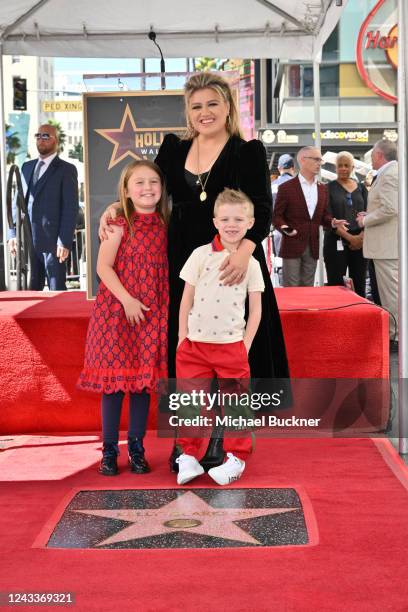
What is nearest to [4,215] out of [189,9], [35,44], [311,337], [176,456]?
[35,44]

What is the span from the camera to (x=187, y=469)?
3928 millimetres

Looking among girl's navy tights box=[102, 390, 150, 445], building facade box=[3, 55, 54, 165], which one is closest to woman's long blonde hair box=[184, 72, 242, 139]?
girl's navy tights box=[102, 390, 150, 445]

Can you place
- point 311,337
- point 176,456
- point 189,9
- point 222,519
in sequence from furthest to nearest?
1. point 189,9
2. point 311,337
3. point 176,456
4. point 222,519

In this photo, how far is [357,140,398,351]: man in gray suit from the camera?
7.94 meters

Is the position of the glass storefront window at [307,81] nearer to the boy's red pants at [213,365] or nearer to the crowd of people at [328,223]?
the crowd of people at [328,223]

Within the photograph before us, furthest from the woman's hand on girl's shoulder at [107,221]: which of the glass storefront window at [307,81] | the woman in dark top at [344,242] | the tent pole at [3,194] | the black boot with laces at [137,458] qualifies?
the glass storefront window at [307,81]

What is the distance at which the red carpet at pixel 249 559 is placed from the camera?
271cm

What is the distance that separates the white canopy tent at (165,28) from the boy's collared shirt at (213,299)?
11.2ft

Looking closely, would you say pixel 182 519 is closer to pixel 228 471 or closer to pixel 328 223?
pixel 228 471

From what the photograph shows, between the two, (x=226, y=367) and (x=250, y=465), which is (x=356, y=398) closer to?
(x=250, y=465)

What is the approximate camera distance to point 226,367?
3.91m

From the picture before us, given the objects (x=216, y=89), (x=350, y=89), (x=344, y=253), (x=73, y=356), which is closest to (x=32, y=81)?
(x=350, y=89)

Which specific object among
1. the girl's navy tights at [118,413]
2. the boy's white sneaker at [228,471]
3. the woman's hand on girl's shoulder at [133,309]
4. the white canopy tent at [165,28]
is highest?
the white canopy tent at [165,28]

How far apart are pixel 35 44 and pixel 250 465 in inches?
175
